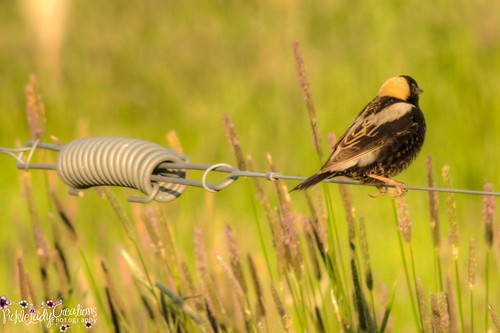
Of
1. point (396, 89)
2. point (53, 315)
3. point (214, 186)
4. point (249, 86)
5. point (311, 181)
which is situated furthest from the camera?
point (249, 86)

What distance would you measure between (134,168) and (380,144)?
975 mm

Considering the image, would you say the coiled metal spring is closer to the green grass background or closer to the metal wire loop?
the metal wire loop

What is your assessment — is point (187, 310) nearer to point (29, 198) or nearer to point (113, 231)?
point (29, 198)

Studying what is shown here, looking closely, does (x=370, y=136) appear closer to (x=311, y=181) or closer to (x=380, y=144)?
(x=380, y=144)

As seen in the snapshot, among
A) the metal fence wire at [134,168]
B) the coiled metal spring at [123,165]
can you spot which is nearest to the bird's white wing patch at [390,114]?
the metal fence wire at [134,168]

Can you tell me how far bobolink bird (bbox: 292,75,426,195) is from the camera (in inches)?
132

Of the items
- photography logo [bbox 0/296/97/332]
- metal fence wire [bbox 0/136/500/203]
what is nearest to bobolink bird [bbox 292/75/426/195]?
metal fence wire [bbox 0/136/500/203]

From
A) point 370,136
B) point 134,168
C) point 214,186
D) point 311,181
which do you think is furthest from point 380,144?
point 134,168

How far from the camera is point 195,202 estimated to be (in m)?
5.94

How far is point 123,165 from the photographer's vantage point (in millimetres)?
2893

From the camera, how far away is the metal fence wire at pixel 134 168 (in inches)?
113

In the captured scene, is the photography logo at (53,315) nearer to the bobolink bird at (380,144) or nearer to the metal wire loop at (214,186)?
the metal wire loop at (214,186)

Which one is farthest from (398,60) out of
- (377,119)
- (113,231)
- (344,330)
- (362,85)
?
(344,330)

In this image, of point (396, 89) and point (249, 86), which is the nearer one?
point (396, 89)
